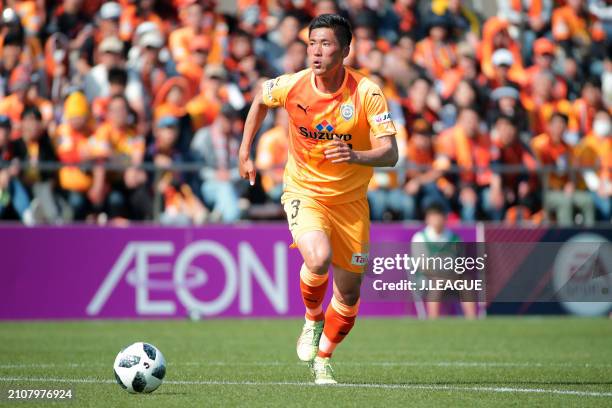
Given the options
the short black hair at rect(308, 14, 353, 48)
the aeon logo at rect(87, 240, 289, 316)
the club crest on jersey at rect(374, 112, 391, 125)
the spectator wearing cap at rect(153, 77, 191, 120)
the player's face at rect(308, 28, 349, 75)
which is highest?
the short black hair at rect(308, 14, 353, 48)

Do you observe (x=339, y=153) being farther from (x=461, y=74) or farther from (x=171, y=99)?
(x=461, y=74)

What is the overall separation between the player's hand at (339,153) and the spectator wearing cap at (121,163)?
27.3 feet

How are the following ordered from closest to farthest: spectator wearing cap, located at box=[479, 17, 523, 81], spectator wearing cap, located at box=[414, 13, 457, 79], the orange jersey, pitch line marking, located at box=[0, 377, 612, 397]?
pitch line marking, located at box=[0, 377, 612, 397] < the orange jersey < spectator wearing cap, located at box=[414, 13, 457, 79] < spectator wearing cap, located at box=[479, 17, 523, 81]

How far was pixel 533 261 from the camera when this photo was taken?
16312 millimetres

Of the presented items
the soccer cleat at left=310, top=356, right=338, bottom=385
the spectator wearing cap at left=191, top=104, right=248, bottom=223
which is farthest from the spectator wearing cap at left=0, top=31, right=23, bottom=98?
the soccer cleat at left=310, top=356, right=338, bottom=385

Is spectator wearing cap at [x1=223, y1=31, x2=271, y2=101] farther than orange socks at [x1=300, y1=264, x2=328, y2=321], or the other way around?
spectator wearing cap at [x1=223, y1=31, x2=271, y2=101]

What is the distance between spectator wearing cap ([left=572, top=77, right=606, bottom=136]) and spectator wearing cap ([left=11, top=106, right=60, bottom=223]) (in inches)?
362

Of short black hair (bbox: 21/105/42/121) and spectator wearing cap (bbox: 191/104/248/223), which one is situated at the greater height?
short black hair (bbox: 21/105/42/121)

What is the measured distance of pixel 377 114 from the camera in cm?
899

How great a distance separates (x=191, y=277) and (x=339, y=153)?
8747mm

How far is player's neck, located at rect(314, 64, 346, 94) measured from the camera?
916cm

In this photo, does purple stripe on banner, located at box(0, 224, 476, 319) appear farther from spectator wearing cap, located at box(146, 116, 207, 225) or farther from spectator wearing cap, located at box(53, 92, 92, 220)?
spectator wearing cap, located at box(53, 92, 92, 220)

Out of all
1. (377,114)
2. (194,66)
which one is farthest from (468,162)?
(377,114)

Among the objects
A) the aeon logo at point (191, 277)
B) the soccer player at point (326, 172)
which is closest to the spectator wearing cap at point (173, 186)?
the aeon logo at point (191, 277)
